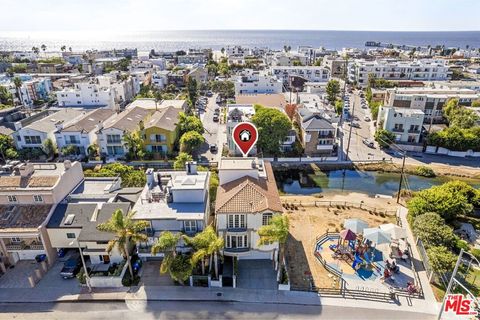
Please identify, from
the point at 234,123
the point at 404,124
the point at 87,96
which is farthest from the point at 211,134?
the point at 404,124

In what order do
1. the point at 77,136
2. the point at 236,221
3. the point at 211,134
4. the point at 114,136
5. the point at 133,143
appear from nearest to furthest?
1. the point at 236,221
2. the point at 133,143
3. the point at 114,136
4. the point at 77,136
5. the point at 211,134

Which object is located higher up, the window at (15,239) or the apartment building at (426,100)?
the apartment building at (426,100)

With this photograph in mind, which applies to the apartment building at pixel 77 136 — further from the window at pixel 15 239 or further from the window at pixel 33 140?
the window at pixel 15 239

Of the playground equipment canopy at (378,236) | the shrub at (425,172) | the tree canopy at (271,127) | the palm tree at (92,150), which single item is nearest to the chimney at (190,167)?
the playground equipment canopy at (378,236)

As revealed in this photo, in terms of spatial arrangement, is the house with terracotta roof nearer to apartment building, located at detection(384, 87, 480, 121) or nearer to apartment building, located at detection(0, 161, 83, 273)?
apartment building, located at detection(0, 161, 83, 273)

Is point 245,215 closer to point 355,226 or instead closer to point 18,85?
point 355,226

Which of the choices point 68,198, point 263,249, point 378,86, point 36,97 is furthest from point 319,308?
point 36,97

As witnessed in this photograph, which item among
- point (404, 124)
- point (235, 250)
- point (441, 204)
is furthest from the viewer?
point (404, 124)
